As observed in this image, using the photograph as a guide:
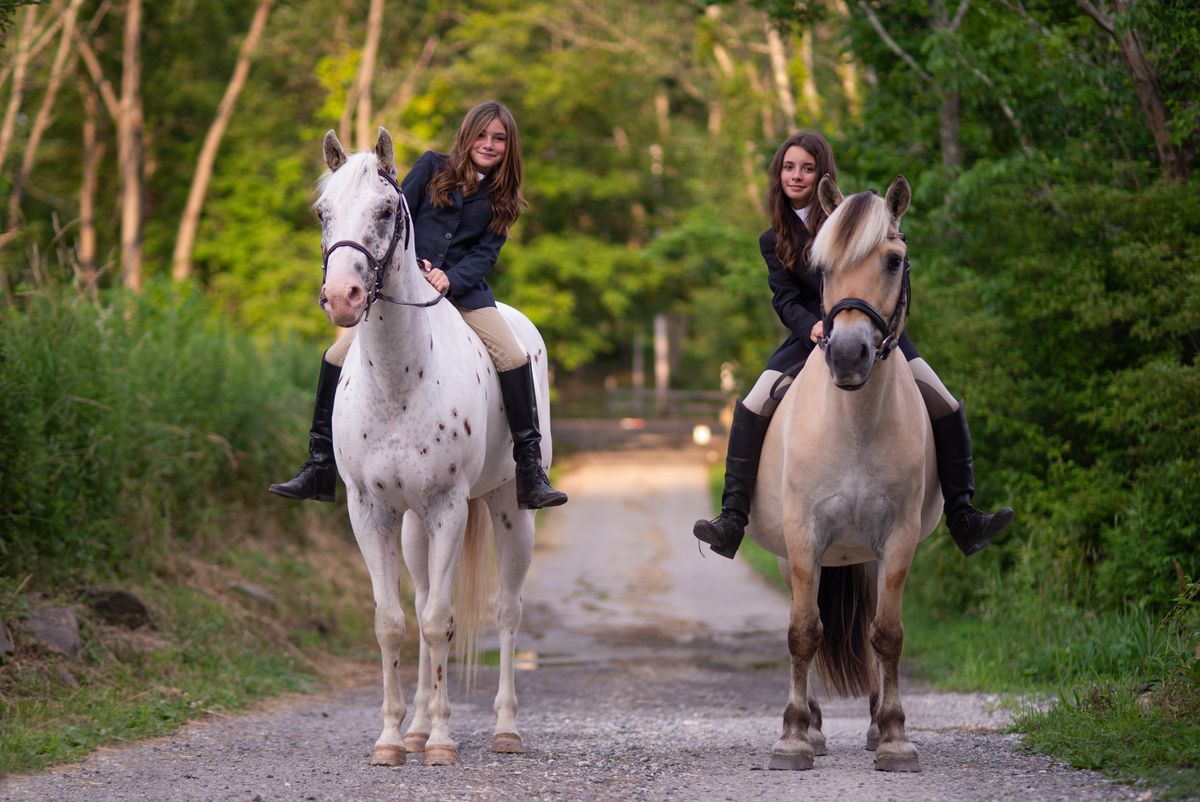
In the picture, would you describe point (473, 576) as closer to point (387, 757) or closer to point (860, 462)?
point (387, 757)

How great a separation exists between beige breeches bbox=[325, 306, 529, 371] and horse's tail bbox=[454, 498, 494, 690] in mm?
892

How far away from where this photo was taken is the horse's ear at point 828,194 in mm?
6383

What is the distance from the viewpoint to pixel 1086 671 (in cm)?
879

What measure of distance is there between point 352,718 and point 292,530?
635 centimetres

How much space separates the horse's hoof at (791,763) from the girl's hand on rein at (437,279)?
278 centimetres

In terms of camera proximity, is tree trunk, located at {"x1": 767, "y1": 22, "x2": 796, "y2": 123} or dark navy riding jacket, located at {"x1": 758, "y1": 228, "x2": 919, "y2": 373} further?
tree trunk, located at {"x1": 767, "y1": 22, "x2": 796, "y2": 123}

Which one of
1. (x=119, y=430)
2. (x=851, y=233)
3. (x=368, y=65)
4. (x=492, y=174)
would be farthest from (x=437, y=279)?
(x=368, y=65)

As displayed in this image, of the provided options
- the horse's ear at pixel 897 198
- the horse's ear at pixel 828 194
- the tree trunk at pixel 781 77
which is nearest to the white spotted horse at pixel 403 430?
the horse's ear at pixel 828 194

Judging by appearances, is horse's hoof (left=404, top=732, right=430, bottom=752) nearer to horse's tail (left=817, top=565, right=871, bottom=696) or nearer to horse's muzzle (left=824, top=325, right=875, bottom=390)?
horse's tail (left=817, top=565, right=871, bottom=696)

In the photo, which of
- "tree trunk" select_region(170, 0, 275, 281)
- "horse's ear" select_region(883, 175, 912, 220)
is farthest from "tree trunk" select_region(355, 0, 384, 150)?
"horse's ear" select_region(883, 175, 912, 220)

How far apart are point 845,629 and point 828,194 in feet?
7.85

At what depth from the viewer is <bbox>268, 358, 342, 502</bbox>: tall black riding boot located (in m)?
7.35

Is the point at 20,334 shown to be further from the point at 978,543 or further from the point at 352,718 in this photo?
the point at 978,543

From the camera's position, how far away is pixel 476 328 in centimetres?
746
